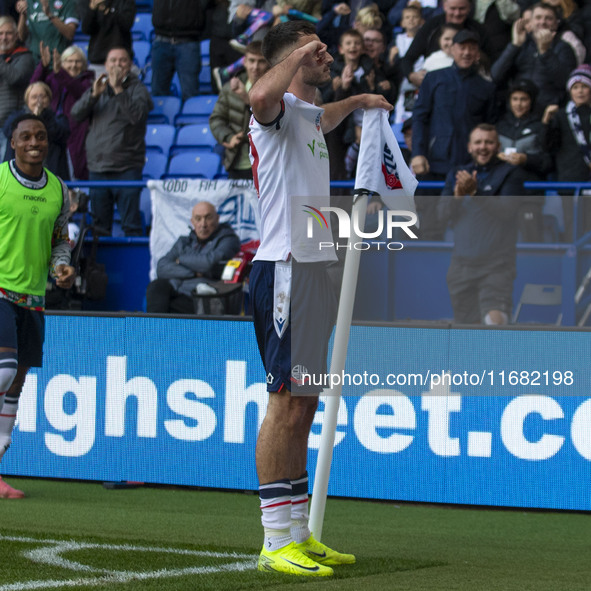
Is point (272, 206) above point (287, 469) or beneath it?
above

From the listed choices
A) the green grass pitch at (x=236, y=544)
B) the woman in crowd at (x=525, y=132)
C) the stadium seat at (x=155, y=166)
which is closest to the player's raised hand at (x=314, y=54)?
the green grass pitch at (x=236, y=544)

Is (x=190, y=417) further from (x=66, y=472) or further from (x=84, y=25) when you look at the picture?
(x=84, y=25)

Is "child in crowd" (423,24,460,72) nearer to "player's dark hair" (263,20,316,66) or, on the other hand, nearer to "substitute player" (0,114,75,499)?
"substitute player" (0,114,75,499)

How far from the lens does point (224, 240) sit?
32.0 feet

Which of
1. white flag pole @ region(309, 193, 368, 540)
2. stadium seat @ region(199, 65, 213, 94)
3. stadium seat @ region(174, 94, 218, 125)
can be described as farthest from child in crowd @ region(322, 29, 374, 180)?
white flag pole @ region(309, 193, 368, 540)

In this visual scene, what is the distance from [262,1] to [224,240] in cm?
444

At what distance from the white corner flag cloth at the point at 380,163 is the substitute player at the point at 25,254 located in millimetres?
2522

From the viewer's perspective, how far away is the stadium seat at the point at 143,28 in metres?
15.1

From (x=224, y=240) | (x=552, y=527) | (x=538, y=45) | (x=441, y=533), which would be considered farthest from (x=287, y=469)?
(x=538, y=45)

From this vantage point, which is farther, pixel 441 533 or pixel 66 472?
pixel 66 472

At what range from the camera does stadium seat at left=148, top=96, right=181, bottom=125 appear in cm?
1342

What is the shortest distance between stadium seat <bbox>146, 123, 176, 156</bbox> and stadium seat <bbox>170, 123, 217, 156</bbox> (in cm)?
7

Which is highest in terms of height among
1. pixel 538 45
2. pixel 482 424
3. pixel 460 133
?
pixel 538 45

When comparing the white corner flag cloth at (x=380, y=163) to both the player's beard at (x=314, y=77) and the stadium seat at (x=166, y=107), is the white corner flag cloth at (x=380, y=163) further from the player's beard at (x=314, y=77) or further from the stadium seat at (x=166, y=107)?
the stadium seat at (x=166, y=107)
